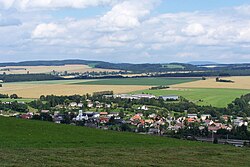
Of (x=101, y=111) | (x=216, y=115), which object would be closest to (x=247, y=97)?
(x=216, y=115)

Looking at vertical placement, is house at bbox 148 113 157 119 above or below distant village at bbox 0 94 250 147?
below

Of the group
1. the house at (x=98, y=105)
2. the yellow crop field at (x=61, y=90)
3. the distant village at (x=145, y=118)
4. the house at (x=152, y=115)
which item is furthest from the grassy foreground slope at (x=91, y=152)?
the yellow crop field at (x=61, y=90)

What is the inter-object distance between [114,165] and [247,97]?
257ft

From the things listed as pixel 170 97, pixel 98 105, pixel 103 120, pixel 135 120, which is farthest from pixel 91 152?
pixel 170 97

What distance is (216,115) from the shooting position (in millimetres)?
69062

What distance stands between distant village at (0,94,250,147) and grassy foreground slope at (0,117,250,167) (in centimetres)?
1494

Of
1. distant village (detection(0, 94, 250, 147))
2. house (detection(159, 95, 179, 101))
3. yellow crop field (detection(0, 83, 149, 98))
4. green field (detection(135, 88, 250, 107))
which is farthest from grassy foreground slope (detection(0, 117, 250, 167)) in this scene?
yellow crop field (detection(0, 83, 149, 98))

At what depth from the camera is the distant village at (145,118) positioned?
46.6 metres

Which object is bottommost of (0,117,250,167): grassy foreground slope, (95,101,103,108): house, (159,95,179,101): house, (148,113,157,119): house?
(148,113,157,119): house

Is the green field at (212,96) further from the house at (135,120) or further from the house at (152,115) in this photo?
the house at (135,120)

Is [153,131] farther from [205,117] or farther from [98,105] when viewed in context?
[98,105]

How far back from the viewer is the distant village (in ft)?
153

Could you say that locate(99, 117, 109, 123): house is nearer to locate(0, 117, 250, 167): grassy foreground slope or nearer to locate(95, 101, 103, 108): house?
locate(95, 101, 103, 108): house

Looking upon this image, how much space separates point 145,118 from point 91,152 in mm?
43518
